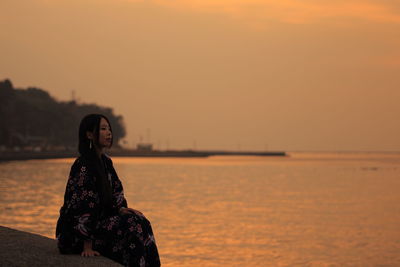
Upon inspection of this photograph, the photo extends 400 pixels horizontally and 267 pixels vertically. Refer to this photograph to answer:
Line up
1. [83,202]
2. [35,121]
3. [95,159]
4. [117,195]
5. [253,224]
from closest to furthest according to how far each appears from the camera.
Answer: [83,202] < [95,159] < [117,195] < [253,224] < [35,121]

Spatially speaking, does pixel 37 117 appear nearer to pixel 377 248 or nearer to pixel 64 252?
pixel 377 248

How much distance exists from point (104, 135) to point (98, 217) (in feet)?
→ 3.33

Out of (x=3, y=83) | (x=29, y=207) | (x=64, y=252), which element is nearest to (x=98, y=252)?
(x=64, y=252)

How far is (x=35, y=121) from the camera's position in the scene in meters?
134

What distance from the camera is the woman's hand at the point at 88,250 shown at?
8.45 metres

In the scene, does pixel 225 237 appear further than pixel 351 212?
No

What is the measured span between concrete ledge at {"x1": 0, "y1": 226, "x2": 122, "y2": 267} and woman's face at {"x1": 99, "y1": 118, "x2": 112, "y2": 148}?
141 cm

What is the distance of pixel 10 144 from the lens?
12600cm

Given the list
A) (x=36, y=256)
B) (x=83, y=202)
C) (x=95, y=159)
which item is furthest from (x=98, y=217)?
(x=36, y=256)

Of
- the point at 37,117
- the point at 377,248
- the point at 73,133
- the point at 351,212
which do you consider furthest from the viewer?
the point at 73,133

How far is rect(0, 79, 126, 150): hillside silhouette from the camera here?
116250 millimetres

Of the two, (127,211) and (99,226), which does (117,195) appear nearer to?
(127,211)

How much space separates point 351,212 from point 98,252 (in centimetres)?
2970

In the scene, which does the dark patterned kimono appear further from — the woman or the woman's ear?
the woman's ear
